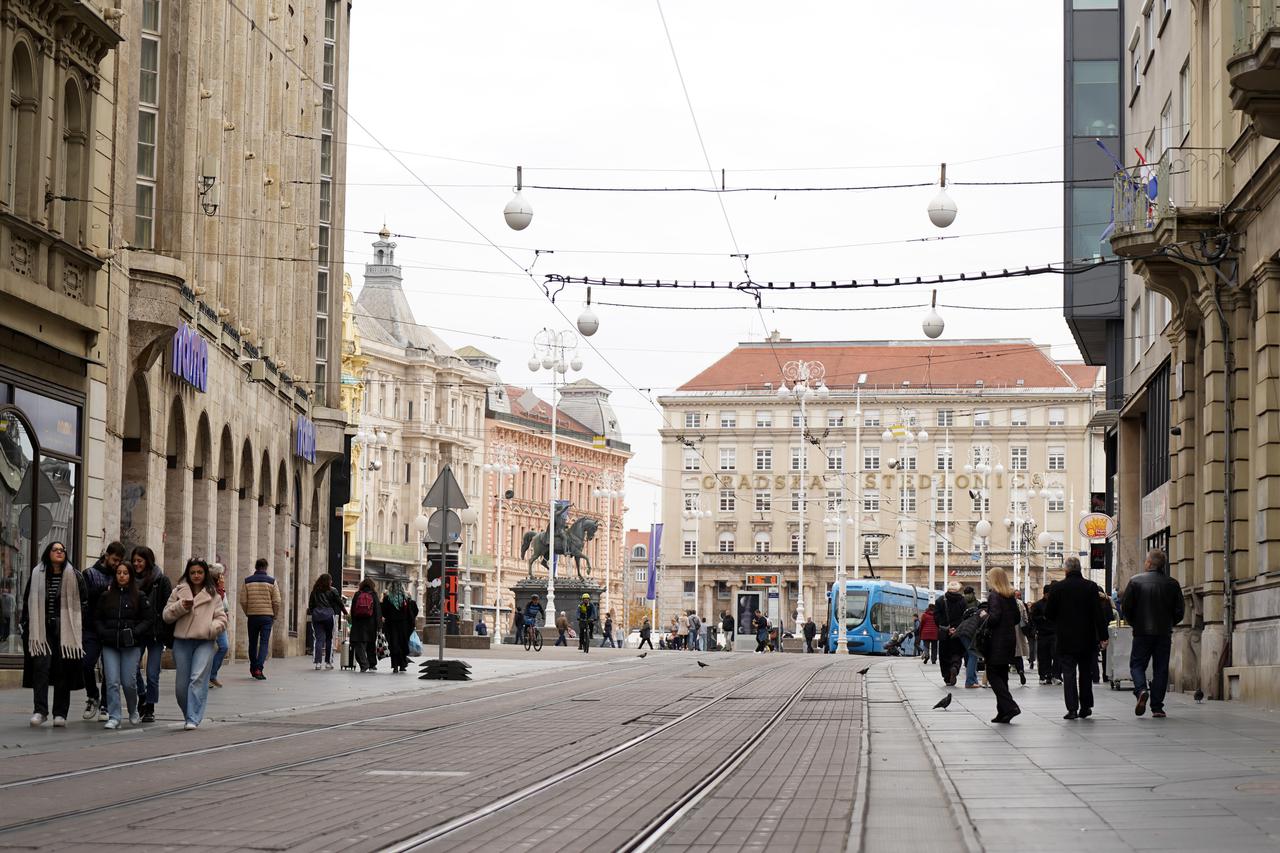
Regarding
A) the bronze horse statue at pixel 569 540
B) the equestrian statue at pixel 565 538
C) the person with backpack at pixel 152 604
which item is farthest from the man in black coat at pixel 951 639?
the equestrian statue at pixel 565 538

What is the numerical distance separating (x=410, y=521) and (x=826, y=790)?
125 m

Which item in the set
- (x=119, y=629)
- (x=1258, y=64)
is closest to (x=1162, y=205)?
(x=1258, y=64)

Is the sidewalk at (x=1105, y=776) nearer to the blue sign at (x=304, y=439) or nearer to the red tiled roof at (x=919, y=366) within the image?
the blue sign at (x=304, y=439)

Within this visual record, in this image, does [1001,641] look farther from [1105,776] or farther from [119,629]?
[119,629]

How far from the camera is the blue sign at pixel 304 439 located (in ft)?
158

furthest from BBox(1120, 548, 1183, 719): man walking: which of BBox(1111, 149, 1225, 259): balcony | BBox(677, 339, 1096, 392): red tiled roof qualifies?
BBox(677, 339, 1096, 392): red tiled roof

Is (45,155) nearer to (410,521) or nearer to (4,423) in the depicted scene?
(4,423)

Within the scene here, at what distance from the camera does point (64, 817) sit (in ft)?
35.8

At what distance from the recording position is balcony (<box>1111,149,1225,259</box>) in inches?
1051

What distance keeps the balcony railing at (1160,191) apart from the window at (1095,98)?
18708 mm

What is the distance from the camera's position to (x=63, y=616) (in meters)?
18.2

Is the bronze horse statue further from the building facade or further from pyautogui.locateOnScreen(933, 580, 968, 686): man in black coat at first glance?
pyautogui.locateOnScreen(933, 580, 968, 686): man in black coat

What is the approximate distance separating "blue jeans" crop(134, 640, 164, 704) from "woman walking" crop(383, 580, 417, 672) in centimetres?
1420

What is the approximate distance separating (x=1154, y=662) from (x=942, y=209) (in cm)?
1093
